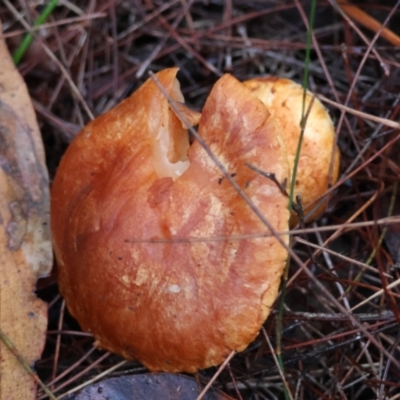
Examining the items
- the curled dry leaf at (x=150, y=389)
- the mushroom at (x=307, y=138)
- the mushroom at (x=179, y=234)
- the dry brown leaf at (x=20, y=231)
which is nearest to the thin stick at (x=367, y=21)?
the mushroom at (x=307, y=138)

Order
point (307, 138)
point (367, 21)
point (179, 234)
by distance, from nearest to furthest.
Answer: point (179, 234), point (307, 138), point (367, 21)

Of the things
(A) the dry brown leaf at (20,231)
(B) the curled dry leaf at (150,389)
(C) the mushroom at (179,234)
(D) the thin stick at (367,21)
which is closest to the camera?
(C) the mushroom at (179,234)

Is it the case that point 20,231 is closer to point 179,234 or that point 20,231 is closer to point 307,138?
point 179,234

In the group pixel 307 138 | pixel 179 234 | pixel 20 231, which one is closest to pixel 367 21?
pixel 307 138

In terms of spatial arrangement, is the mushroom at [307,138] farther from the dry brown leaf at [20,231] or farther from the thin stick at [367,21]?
the dry brown leaf at [20,231]

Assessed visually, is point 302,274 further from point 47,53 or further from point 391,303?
point 47,53

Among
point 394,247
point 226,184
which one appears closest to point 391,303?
point 394,247
